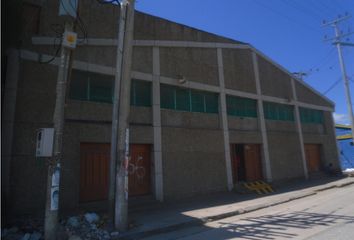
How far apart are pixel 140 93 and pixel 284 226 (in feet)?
25.4

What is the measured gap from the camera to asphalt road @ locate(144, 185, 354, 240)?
7.49 meters

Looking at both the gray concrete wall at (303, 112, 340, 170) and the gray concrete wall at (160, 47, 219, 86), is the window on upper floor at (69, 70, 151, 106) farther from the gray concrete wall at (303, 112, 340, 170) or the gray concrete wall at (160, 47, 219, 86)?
the gray concrete wall at (303, 112, 340, 170)

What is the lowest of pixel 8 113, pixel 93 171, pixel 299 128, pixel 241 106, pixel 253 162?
pixel 93 171

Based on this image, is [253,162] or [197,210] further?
[253,162]

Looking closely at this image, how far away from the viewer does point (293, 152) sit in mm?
20750

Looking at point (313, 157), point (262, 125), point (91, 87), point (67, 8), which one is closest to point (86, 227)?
point (91, 87)

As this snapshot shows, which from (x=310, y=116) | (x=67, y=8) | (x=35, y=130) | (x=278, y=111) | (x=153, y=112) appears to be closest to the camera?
(x=67, y=8)

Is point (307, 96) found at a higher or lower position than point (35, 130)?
higher

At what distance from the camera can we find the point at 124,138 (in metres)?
8.91

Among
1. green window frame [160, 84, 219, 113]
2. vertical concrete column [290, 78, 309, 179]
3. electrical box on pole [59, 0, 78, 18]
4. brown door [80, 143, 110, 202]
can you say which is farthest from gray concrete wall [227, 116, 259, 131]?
electrical box on pole [59, 0, 78, 18]

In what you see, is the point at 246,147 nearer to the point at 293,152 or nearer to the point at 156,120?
the point at 293,152

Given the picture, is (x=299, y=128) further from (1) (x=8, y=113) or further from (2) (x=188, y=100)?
(1) (x=8, y=113)

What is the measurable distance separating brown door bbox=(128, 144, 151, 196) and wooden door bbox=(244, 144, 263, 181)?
691 centimetres

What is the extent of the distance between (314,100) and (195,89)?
13.3 metres
